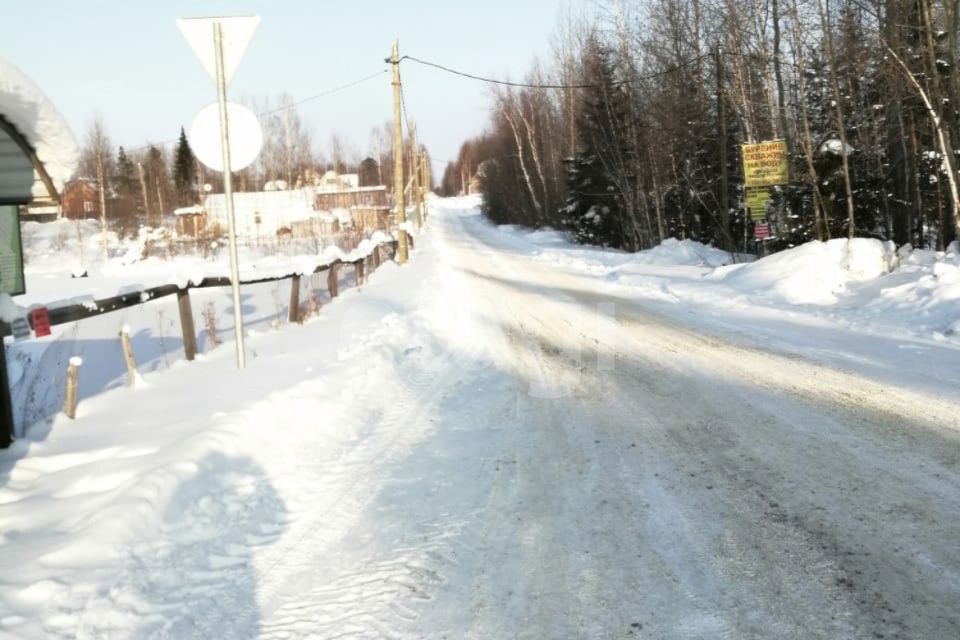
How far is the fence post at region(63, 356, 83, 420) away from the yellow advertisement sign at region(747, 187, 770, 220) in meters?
18.0

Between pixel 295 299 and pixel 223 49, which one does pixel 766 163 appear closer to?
pixel 295 299

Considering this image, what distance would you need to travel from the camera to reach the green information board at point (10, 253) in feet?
16.5

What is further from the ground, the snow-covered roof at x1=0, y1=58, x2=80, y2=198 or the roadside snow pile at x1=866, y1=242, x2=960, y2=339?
the snow-covered roof at x1=0, y1=58, x2=80, y2=198

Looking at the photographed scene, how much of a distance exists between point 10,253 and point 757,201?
18.7 metres

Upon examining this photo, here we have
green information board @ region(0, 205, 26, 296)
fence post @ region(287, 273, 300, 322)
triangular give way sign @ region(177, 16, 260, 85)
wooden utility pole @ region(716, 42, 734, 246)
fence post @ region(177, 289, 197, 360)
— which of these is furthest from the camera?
wooden utility pole @ region(716, 42, 734, 246)

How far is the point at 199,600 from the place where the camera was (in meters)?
3.23

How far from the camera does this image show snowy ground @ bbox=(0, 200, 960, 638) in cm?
307

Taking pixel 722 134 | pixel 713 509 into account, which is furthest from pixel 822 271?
pixel 713 509

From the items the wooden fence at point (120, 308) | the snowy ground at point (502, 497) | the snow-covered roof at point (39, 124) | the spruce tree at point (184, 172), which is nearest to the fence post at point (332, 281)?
the wooden fence at point (120, 308)

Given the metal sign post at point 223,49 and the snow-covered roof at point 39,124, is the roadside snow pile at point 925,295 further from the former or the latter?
the snow-covered roof at point 39,124

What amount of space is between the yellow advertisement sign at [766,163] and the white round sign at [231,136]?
50.2 feet

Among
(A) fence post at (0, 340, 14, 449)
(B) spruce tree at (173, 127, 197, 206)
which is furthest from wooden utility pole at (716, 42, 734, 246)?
(B) spruce tree at (173, 127, 197, 206)

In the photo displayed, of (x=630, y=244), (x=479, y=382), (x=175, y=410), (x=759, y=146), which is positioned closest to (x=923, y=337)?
(x=479, y=382)

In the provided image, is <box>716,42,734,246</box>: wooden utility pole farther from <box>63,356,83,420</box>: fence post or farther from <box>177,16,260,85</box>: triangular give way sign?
<box>63,356,83,420</box>: fence post
